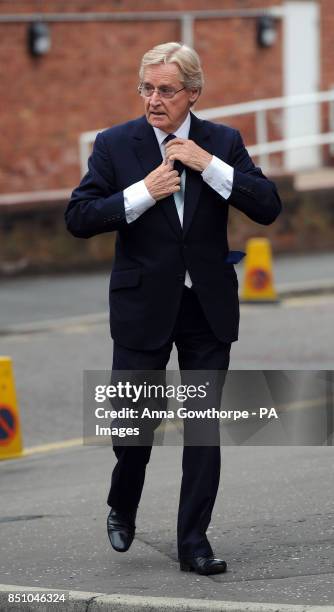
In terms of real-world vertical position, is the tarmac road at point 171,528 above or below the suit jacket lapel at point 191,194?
below

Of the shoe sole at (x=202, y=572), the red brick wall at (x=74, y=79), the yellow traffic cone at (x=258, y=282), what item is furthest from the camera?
the red brick wall at (x=74, y=79)

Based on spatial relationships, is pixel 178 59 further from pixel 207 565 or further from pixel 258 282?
pixel 258 282

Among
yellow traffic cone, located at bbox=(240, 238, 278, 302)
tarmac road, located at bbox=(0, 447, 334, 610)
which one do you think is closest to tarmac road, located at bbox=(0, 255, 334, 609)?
tarmac road, located at bbox=(0, 447, 334, 610)

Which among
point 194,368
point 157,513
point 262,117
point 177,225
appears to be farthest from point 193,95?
point 262,117

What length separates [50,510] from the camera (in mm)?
7324

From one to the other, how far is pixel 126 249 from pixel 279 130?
19.1 metres

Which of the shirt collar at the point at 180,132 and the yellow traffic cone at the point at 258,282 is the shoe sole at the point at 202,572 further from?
the yellow traffic cone at the point at 258,282

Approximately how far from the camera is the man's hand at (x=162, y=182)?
5.69 metres

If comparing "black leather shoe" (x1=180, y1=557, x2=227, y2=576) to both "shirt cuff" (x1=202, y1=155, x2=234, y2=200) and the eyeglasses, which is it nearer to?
"shirt cuff" (x1=202, y1=155, x2=234, y2=200)

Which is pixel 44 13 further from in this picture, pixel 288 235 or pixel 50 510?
pixel 50 510

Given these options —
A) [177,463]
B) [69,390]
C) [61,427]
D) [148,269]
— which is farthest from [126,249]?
[69,390]

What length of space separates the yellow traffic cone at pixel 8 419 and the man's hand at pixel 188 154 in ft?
11.5

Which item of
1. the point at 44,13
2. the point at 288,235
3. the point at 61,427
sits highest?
Answer: the point at 44,13

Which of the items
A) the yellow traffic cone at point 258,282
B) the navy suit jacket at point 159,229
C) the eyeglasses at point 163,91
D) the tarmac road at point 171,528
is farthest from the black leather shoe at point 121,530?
the yellow traffic cone at point 258,282
